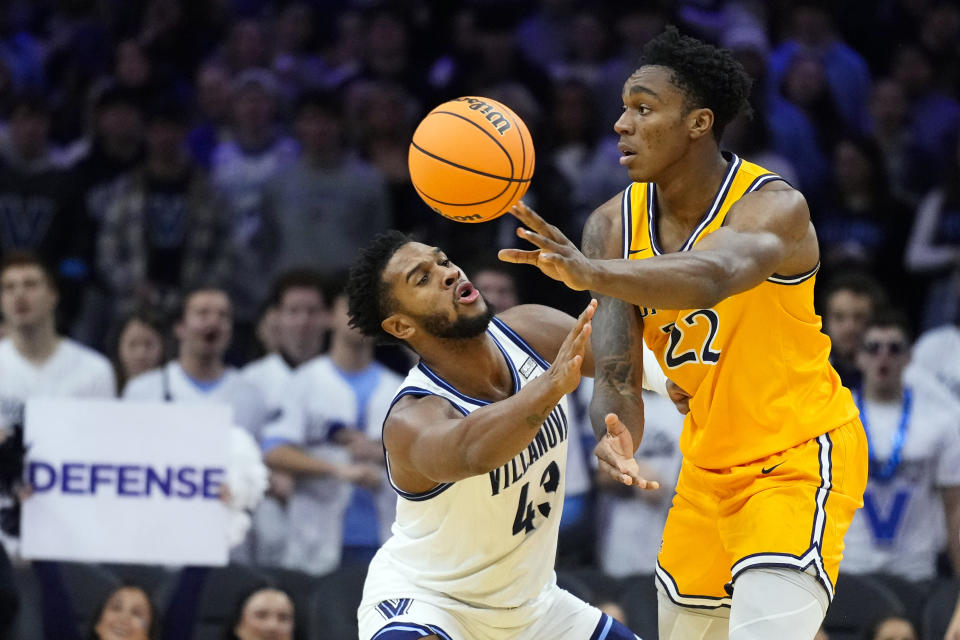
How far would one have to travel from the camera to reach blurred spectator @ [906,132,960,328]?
30.5ft

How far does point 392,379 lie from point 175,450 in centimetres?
129

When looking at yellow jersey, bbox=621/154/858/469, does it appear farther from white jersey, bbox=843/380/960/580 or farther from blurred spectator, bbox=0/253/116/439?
blurred spectator, bbox=0/253/116/439

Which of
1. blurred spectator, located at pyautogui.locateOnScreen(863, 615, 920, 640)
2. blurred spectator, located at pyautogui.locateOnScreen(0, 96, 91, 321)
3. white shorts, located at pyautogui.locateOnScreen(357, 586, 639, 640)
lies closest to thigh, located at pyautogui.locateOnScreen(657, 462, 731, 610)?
white shorts, located at pyautogui.locateOnScreen(357, 586, 639, 640)

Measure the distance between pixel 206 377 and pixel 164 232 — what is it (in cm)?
166

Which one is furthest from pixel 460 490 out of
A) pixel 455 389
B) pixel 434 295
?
pixel 434 295

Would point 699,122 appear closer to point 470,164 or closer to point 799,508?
point 470,164

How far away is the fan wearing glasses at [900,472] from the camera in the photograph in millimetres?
7789

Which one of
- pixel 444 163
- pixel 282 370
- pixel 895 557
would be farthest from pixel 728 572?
pixel 282 370

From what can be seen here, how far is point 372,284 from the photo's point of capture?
5465 mm

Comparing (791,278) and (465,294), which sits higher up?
(791,278)

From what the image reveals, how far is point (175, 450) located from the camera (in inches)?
299

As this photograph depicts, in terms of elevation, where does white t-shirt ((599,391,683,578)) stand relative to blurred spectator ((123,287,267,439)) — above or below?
below

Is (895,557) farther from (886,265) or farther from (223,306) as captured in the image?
(223,306)

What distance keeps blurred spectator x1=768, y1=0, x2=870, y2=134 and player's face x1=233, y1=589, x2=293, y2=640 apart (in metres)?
5.29
